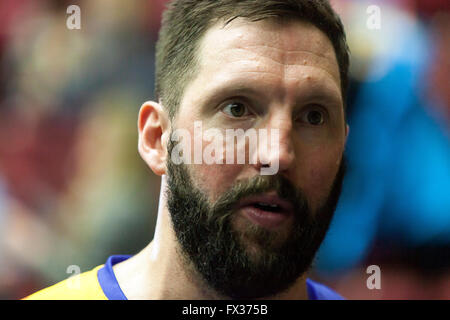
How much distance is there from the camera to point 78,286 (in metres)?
2.36

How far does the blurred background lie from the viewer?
132 inches

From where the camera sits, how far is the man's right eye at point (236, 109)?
2062 mm

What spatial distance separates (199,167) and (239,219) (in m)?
0.27

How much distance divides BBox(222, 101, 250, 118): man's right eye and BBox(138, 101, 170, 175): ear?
0.33 m

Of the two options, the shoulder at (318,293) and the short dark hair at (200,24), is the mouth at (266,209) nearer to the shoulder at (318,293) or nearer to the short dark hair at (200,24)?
the short dark hair at (200,24)

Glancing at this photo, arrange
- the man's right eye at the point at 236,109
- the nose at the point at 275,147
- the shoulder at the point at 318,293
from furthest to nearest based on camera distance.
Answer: the shoulder at the point at 318,293, the man's right eye at the point at 236,109, the nose at the point at 275,147

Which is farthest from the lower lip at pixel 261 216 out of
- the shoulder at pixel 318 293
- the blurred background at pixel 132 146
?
the blurred background at pixel 132 146

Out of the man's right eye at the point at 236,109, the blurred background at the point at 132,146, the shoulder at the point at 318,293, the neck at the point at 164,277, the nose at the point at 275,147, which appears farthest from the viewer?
the blurred background at the point at 132,146

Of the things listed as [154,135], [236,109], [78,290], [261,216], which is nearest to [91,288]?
[78,290]

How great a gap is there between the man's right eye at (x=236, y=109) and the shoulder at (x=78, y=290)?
38.0 inches

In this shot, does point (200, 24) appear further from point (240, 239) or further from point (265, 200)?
point (240, 239)

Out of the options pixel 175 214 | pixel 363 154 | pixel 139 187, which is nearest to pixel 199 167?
pixel 175 214

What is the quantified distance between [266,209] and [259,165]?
0.59 ft

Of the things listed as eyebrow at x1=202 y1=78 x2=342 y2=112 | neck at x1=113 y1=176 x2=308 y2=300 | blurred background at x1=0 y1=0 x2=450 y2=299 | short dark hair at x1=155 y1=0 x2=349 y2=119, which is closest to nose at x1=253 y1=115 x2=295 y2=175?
eyebrow at x1=202 y1=78 x2=342 y2=112
